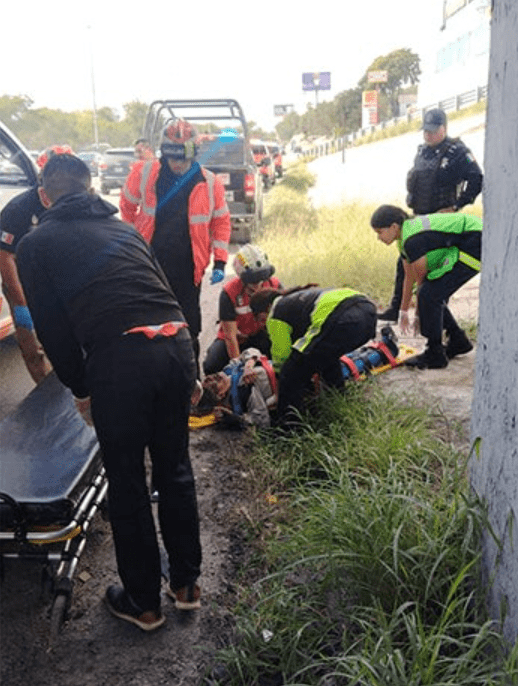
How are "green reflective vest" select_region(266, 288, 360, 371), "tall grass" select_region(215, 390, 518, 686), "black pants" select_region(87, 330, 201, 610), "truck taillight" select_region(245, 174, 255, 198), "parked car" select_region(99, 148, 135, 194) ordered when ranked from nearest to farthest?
"tall grass" select_region(215, 390, 518, 686) < "black pants" select_region(87, 330, 201, 610) < "green reflective vest" select_region(266, 288, 360, 371) < "truck taillight" select_region(245, 174, 255, 198) < "parked car" select_region(99, 148, 135, 194)

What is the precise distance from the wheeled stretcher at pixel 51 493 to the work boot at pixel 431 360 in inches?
104

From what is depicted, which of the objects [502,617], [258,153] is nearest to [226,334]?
[502,617]

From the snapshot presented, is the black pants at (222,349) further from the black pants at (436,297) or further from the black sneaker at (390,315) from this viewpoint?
the black sneaker at (390,315)

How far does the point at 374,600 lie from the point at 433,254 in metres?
3.06

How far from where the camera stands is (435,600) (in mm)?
2168

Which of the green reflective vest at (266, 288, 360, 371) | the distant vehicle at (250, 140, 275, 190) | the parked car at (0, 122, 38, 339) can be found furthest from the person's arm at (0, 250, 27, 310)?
the distant vehicle at (250, 140, 275, 190)

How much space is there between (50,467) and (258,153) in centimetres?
2339

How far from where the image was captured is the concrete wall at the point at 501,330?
1855 mm

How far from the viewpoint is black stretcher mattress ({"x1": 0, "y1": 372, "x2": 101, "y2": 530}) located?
2.34 meters

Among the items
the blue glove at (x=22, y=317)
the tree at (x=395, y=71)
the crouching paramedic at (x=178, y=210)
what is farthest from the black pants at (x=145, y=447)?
the tree at (x=395, y=71)

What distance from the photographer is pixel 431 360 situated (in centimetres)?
489

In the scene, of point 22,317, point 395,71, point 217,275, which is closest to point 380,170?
point 217,275

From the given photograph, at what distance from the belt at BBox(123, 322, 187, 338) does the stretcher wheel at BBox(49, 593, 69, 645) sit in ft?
3.05

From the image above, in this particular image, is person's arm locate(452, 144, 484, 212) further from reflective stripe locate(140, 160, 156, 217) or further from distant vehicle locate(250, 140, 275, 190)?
distant vehicle locate(250, 140, 275, 190)
